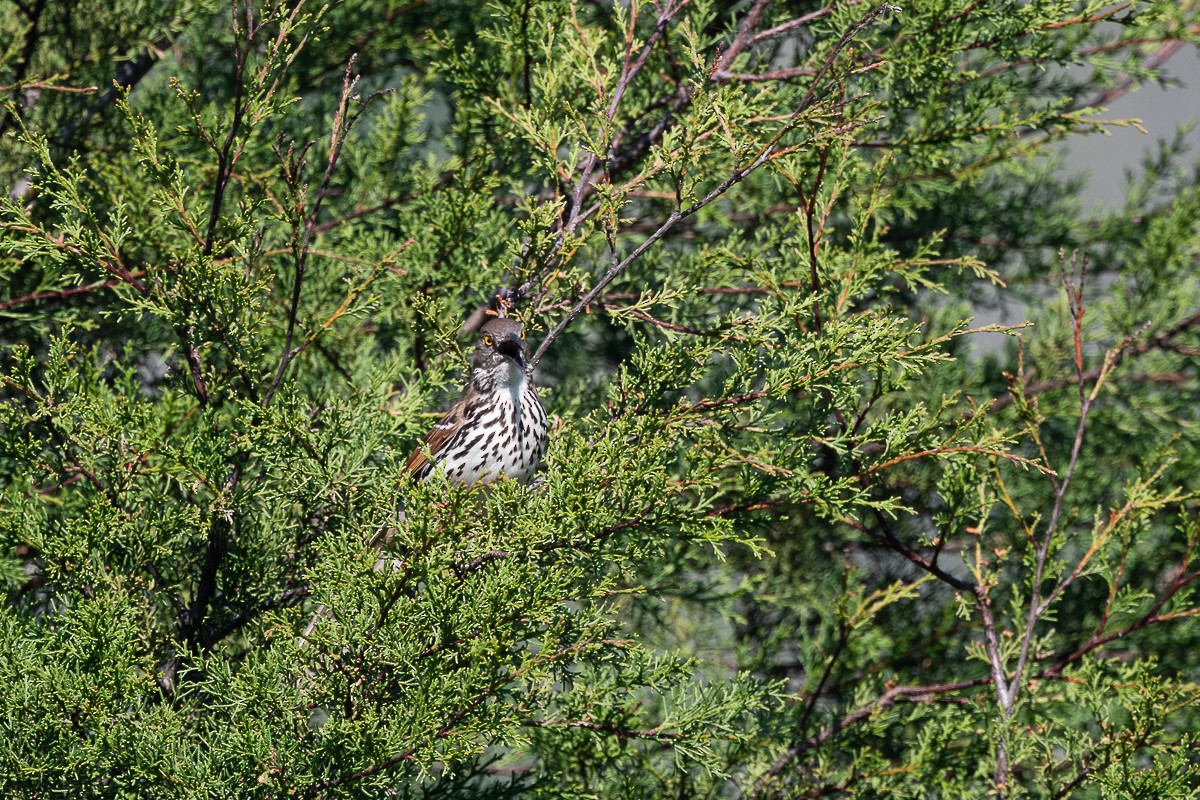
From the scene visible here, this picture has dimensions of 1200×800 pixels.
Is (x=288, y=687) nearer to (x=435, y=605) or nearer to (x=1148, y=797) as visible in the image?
(x=435, y=605)

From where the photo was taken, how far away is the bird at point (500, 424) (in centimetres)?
370

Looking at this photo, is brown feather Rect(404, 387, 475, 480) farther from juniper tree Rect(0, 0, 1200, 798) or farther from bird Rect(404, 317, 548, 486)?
juniper tree Rect(0, 0, 1200, 798)

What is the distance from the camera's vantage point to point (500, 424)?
3.77 m

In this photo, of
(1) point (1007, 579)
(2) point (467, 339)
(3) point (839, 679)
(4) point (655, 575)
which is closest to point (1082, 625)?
(1) point (1007, 579)

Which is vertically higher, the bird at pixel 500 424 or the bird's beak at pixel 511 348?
the bird's beak at pixel 511 348

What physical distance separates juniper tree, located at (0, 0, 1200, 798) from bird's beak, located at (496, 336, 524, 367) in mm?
176

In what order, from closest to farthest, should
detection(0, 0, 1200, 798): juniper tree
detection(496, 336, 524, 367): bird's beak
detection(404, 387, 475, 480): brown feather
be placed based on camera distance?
detection(0, 0, 1200, 798): juniper tree < detection(496, 336, 524, 367): bird's beak < detection(404, 387, 475, 480): brown feather

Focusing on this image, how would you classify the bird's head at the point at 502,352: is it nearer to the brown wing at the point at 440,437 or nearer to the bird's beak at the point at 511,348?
the bird's beak at the point at 511,348

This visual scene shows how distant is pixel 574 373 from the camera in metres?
5.53

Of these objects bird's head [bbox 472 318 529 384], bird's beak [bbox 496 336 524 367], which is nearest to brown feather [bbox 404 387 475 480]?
bird's head [bbox 472 318 529 384]

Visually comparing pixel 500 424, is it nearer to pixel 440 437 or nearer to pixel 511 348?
pixel 511 348

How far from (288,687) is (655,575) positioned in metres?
1.65

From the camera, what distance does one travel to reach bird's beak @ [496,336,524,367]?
370cm

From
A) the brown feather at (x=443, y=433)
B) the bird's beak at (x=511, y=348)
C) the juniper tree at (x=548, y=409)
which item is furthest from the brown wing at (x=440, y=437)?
the bird's beak at (x=511, y=348)
